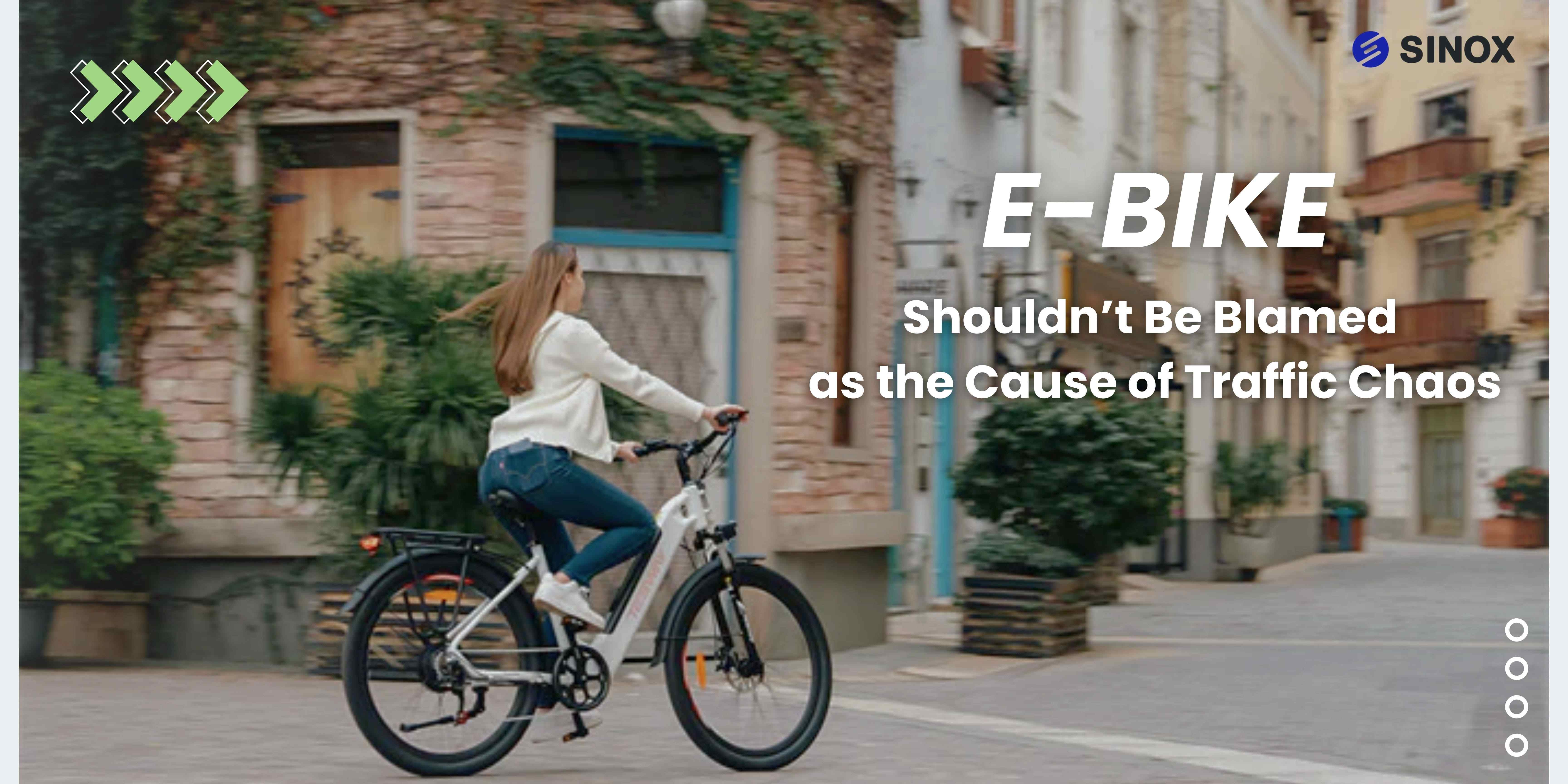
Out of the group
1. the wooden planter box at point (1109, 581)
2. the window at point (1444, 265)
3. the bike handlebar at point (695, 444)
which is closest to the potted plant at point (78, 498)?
the bike handlebar at point (695, 444)

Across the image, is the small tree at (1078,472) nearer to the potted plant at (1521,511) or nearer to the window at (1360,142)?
the potted plant at (1521,511)

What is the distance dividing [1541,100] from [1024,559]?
2904 centimetres

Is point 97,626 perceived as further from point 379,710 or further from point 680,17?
point 379,710

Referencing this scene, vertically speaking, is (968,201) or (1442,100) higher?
(1442,100)

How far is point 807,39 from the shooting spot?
11.9 meters

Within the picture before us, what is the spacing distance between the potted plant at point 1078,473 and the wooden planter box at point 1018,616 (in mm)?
397

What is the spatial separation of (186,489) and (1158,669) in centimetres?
515

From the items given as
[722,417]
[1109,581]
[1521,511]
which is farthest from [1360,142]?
[722,417]

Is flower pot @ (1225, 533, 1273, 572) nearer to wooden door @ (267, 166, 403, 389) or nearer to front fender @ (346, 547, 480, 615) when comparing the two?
wooden door @ (267, 166, 403, 389)

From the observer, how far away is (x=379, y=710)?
6621 millimetres

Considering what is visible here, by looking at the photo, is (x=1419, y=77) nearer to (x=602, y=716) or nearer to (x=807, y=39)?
(x=807, y=39)

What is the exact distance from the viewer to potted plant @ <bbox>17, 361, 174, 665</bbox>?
10.2 meters

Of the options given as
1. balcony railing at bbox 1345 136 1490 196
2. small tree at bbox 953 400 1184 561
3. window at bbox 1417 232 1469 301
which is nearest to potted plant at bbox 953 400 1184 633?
small tree at bbox 953 400 1184 561

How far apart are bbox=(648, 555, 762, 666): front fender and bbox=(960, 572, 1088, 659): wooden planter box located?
532 cm
